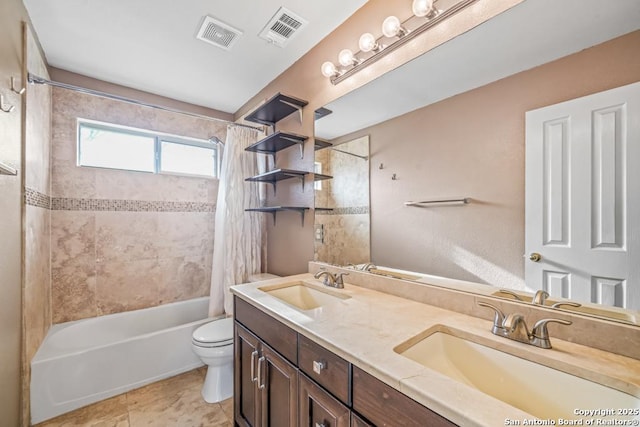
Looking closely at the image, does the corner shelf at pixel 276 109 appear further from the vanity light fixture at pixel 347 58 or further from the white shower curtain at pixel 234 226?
the vanity light fixture at pixel 347 58

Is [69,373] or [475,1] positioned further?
[69,373]

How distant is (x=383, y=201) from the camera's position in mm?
1447

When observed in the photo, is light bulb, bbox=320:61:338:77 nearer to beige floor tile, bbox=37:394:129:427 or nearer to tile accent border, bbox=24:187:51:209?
tile accent border, bbox=24:187:51:209

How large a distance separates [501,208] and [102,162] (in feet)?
10.1

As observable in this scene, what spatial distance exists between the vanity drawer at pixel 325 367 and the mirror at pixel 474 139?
0.62 m

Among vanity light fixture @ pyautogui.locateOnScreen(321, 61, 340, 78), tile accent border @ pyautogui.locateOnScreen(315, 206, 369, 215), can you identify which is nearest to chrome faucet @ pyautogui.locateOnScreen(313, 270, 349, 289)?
tile accent border @ pyautogui.locateOnScreen(315, 206, 369, 215)

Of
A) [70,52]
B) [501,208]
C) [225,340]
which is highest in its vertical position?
[70,52]

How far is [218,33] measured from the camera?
69.3 inches

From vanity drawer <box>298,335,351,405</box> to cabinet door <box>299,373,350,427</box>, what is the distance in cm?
2

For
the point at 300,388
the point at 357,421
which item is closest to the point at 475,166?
the point at 357,421

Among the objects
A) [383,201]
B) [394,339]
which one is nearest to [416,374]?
[394,339]

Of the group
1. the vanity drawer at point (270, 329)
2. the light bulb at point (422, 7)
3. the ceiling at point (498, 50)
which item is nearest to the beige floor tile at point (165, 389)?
the vanity drawer at point (270, 329)

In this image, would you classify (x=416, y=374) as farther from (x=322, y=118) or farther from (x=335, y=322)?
(x=322, y=118)

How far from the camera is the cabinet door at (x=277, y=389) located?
1.02 m
